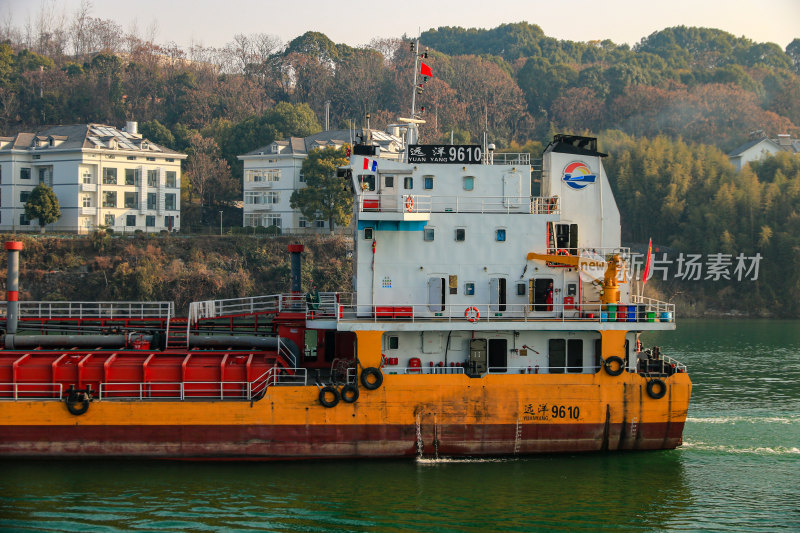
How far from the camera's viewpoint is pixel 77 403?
893 inches

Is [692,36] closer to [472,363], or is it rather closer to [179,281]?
[179,281]

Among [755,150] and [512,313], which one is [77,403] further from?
[755,150]

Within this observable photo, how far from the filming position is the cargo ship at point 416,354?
75.2 ft

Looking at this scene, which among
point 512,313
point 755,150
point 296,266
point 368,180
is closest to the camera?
point 512,313

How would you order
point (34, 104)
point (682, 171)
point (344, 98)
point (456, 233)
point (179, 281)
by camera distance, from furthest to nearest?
1. point (344, 98)
2. point (34, 104)
3. point (682, 171)
4. point (179, 281)
5. point (456, 233)

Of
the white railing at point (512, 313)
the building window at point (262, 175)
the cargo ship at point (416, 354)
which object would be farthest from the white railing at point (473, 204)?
the building window at point (262, 175)

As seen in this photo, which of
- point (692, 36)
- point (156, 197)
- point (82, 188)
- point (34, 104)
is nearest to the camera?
point (82, 188)

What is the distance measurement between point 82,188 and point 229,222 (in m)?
15.7

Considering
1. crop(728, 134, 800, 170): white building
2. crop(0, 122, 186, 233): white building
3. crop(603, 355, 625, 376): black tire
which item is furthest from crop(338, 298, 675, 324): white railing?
crop(728, 134, 800, 170): white building

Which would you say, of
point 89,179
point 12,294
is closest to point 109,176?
point 89,179

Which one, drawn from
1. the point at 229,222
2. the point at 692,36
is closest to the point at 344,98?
the point at 229,222

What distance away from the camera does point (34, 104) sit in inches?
3841

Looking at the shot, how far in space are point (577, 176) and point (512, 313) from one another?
4692 mm

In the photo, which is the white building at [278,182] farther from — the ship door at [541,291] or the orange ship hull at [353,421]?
the orange ship hull at [353,421]
